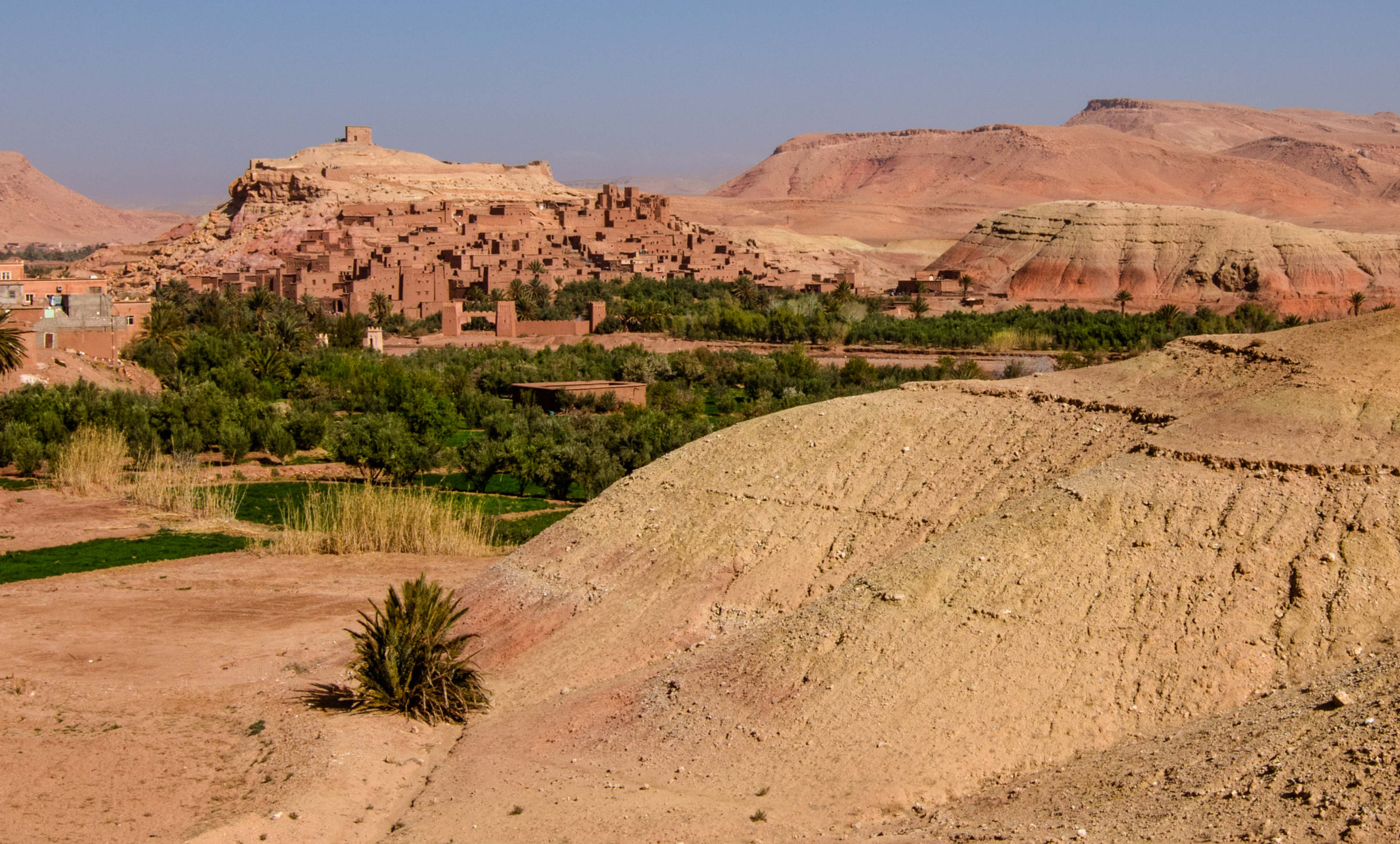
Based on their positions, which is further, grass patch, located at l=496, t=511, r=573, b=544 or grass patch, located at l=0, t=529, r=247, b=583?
grass patch, located at l=496, t=511, r=573, b=544

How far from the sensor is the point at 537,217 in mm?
73125

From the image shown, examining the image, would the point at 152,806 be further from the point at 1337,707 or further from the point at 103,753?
the point at 1337,707

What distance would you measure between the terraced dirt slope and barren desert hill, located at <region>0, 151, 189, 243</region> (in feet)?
477

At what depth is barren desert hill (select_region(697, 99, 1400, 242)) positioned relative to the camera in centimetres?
11600

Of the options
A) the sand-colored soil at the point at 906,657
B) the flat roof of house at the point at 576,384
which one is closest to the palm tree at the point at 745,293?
the flat roof of house at the point at 576,384

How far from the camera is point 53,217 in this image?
15588 cm

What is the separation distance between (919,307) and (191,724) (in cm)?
4659

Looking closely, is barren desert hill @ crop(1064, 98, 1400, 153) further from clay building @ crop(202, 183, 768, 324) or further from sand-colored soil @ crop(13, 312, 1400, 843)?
sand-colored soil @ crop(13, 312, 1400, 843)

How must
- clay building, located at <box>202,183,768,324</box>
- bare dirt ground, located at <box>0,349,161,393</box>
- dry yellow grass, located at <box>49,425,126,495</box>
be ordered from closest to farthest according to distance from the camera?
dry yellow grass, located at <box>49,425,126,495</box>
bare dirt ground, located at <box>0,349,161,393</box>
clay building, located at <box>202,183,768,324</box>

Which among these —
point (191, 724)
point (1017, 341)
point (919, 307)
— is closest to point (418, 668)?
point (191, 724)

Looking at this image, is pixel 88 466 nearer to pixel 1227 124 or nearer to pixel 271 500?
pixel 271 500

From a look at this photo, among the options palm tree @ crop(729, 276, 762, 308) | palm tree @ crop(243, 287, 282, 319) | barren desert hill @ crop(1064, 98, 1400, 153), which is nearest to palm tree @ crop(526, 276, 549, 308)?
palm tree @ crop(729, 276, 762, 308)

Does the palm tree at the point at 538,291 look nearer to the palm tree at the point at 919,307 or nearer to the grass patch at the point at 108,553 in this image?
the palm tree at the point at 919,307

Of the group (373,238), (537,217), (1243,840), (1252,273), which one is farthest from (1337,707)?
(537,217)
